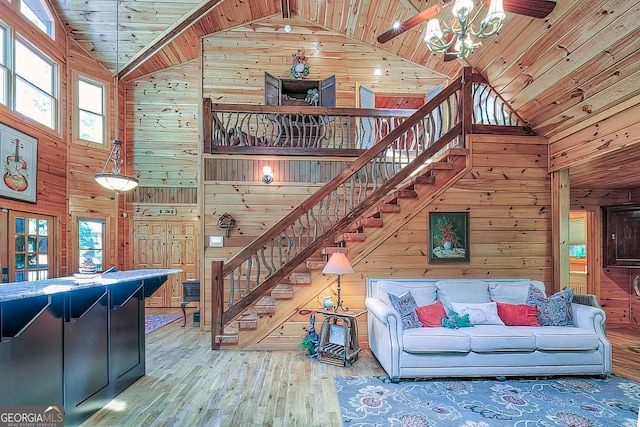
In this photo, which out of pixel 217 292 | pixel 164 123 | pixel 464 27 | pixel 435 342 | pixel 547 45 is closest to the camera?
pixel 464 27

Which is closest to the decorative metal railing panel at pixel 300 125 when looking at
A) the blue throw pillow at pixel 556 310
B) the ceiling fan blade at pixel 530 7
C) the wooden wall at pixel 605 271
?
the ceiling fan blade at pixel 530 7

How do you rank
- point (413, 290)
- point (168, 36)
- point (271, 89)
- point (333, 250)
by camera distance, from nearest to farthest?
point (413, 290)
point (333, 250)
point (271, 89)
point (168, 36)

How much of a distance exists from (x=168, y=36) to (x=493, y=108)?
5.75 meters

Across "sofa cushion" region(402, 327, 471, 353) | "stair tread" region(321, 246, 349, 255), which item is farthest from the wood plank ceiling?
"stair tread" region(321, 246, 349, 255)

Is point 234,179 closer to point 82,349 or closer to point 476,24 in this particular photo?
point 82,349

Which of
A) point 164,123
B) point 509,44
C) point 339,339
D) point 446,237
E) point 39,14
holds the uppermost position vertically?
point 39,14

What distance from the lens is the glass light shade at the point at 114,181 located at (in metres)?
3.56

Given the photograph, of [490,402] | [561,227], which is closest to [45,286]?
[490,402]

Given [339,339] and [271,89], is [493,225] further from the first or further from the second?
[271,89]

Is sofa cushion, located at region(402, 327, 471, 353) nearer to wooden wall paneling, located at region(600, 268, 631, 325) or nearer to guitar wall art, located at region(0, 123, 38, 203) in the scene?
wooden wall paneling, located at region(600, 268, 631, 325)

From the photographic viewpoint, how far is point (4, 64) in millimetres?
4801

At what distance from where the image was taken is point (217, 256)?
5.41 meters

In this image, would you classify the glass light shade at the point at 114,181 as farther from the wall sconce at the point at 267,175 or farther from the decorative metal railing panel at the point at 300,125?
the wall sconce at the point at 267,175

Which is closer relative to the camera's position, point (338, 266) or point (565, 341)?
point (565, 341)
